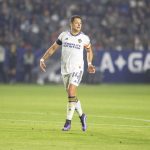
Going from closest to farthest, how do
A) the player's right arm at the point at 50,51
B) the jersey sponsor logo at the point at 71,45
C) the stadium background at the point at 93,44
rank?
the jersey sponsor logo at the point at 71,45
the player's right arm at the point at 50,51
the stadium background at the point at 93,44

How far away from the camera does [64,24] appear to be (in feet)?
124

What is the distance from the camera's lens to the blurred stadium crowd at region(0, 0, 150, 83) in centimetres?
3706

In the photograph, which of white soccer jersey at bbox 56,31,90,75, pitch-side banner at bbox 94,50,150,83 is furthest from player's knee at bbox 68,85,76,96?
pitch-side banner at bbox 94,50,150,83

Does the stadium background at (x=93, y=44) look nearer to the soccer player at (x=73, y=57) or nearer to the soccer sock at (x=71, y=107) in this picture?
the soccer player at (x=73, y=57)

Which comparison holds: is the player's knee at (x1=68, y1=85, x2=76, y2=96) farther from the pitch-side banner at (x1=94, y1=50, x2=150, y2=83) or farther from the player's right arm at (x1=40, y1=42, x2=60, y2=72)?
the pitch-side banner at (x1=94, y1=50, x2=150, y2=83)

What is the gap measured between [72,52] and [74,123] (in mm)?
2222

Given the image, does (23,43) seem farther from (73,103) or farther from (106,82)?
(73,103)

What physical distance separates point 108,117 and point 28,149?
6.81 metres

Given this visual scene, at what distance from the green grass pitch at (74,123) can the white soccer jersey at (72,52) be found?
1.38 m

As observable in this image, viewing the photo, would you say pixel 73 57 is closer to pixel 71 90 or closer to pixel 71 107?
pixel 71 90

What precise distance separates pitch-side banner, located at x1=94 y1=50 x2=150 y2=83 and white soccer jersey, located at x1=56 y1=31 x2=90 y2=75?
73.7 feet

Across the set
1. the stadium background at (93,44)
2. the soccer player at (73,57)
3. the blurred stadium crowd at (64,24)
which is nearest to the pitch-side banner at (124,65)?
the stadium background at (93,44)

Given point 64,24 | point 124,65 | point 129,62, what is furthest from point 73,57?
point 129,62

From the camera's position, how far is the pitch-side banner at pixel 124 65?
37.8 metres
